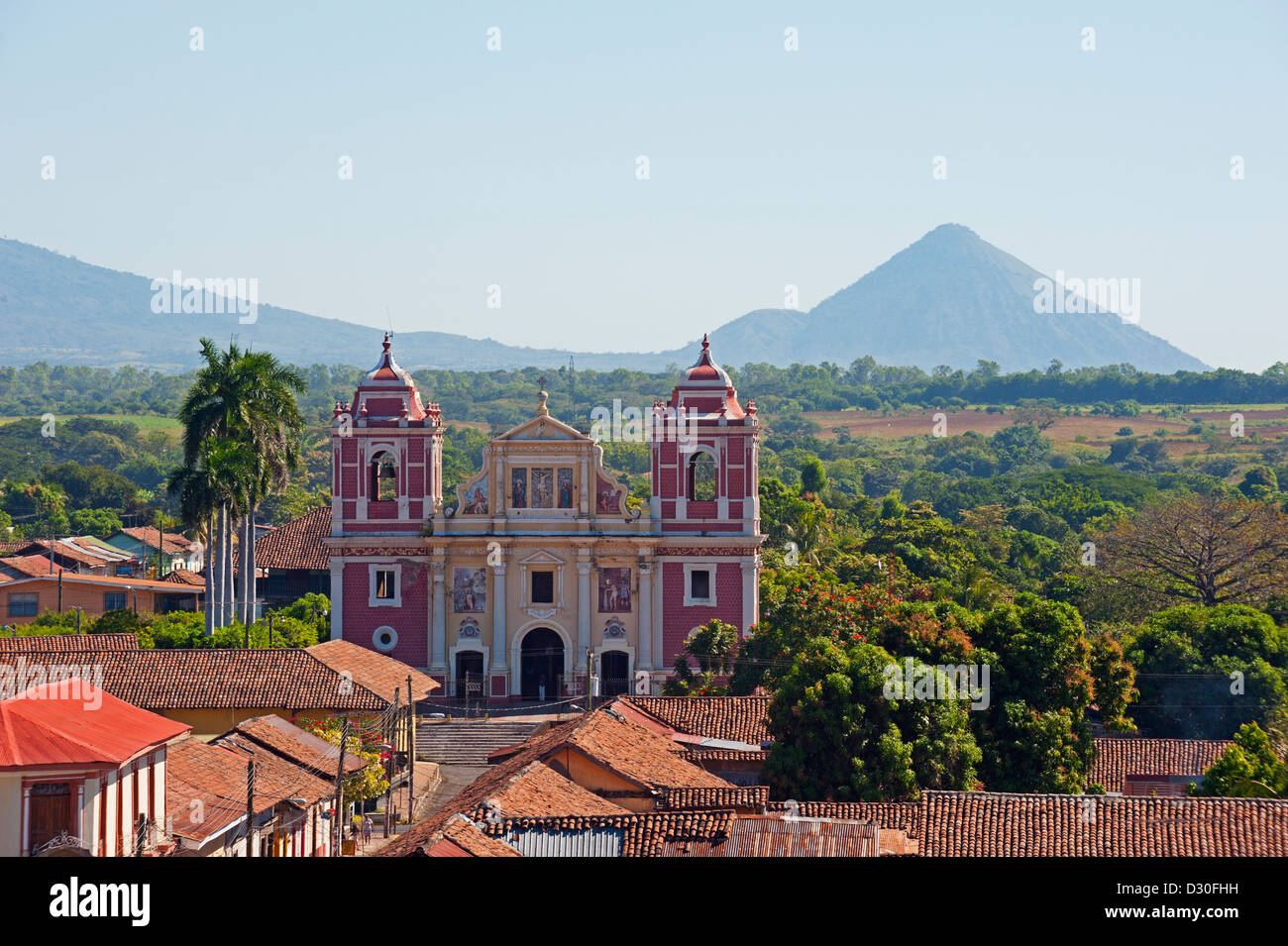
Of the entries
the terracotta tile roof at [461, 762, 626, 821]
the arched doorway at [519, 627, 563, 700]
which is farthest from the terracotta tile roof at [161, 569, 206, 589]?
the terracotta tile roof at [461, 762, 626, 821]

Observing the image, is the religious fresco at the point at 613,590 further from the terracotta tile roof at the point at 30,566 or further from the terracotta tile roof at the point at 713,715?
the terracotta tile roof at the point at 30,566

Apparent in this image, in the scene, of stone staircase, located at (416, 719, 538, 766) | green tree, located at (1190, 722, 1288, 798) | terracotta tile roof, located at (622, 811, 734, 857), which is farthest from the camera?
stone staircase, located at (416, 719, 538, 766)

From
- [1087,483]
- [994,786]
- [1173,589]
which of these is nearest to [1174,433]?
[1087,483]

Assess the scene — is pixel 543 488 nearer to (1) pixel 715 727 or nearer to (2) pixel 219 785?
(1) pixel 715 727

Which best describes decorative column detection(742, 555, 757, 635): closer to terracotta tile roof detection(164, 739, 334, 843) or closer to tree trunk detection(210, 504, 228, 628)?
tree trunk detection(210, 504, 228, 628)

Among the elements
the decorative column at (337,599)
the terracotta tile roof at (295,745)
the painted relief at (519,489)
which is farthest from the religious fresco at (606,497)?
the terracotta tile roof at (295,745)
